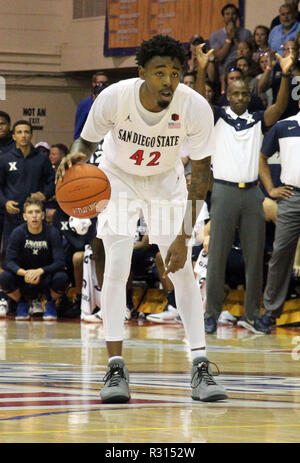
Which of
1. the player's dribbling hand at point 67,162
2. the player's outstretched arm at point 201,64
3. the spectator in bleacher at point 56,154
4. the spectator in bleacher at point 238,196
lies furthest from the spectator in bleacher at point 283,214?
the spectator in bleacher at point 56,154

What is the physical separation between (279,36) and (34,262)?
4.21 m

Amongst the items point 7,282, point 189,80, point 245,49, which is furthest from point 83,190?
point 245,49

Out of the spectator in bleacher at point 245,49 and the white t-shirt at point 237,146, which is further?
the spectator in bleacher at point 245,49

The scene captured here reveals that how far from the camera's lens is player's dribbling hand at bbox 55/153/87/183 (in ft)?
15.5

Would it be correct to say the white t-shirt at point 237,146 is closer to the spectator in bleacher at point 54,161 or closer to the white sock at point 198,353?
the spectator in bleacher at point 54,161

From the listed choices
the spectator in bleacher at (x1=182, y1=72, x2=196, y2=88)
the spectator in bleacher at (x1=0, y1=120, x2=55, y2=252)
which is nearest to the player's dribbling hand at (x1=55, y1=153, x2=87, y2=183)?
the spectator in bleacher at (x1=182, y1=72, x2=196, y2=88)

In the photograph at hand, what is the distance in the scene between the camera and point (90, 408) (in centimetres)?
430

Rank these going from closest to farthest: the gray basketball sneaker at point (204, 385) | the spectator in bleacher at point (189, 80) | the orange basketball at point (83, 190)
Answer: the gray basketball sneaker at point (204, 385)
the orange basketball at point (83, 190)
the spectator in bleacher at point (189, 80)

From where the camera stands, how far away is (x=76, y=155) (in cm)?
480

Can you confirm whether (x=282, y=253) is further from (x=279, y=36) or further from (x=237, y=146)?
(x=279, y=36)

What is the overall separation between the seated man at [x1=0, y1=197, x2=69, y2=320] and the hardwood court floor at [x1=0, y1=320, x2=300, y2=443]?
2.49 meters

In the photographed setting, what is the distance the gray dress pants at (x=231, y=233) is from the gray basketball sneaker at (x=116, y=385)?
15.0ft

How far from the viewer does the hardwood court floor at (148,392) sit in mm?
3564

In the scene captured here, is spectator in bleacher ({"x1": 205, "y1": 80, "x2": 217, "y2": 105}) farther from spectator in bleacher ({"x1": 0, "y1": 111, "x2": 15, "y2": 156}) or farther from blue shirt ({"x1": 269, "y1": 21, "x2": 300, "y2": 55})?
spectator in bleacher ({"x1": 0, "y1": 111, "x2": 15, "y2": 156})
